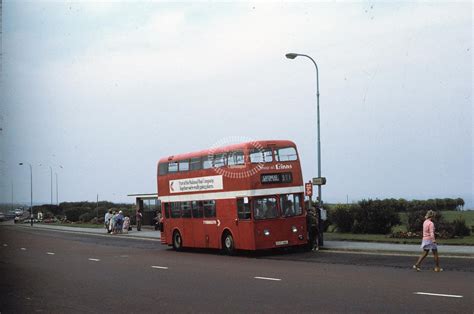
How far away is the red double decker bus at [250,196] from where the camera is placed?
2384 centimetres

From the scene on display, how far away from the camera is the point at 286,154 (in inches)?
979

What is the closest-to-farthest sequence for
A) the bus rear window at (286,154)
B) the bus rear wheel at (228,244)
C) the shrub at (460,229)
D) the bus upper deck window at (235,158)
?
the bus upper deck window at (235,158) < the bus rear window at (286,154) < the bus rear wheel at (228,244) < the shrub at (460,229)

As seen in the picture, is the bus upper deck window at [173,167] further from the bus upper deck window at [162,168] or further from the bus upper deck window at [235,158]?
the bus upper deck window at [235,158]

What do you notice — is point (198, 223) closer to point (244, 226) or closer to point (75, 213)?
point (244, 226)

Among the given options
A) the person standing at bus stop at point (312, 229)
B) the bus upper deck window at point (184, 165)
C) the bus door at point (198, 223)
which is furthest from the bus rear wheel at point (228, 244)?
the bus upper deck window at point (184, 165)

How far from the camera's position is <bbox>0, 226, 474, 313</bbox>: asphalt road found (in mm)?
11484

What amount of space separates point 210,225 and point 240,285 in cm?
1148

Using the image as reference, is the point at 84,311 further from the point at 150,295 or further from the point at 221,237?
the point at 221,237

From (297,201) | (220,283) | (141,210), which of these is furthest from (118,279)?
(141,210)

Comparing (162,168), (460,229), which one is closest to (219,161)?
(162,168)

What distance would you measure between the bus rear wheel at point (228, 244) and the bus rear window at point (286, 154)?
12.0 feet

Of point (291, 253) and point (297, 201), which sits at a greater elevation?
point (297, 201)

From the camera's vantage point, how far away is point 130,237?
4347 cm

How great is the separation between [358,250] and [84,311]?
1446 centimetres
